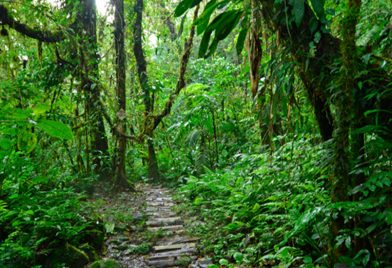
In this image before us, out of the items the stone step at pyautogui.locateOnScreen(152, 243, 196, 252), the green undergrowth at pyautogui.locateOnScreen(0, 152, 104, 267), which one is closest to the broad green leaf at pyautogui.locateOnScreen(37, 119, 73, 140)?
the green undergrowth at pyautogui.locateOnScreen(0, 152, 104, 267)

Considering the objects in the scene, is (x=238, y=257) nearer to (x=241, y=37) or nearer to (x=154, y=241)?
(x=154, y=241)

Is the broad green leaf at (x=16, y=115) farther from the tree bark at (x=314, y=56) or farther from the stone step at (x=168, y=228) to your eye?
the stone step at (x=168, y=228)

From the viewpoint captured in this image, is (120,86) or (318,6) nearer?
(318,6)

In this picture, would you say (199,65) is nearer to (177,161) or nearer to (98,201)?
(177,161)

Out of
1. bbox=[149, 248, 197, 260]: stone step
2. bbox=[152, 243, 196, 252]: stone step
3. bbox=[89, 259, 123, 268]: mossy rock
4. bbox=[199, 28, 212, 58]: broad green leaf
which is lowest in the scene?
bbox=[149, 248, 197, 260]: stone step

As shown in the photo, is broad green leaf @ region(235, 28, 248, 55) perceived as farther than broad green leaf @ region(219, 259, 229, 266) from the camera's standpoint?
No

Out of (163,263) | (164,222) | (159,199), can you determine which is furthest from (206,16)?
(159,199)

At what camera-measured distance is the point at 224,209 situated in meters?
5.31

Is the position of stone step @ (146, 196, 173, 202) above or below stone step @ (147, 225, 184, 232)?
above

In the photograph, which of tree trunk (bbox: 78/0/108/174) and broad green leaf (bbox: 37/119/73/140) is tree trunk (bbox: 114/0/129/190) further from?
broad green leaf (bbox: 37/119/73/140)

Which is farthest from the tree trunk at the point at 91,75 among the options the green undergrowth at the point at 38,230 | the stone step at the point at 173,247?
the stone step at the point at 173,247

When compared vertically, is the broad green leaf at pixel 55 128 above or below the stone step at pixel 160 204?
above

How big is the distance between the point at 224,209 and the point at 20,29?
17.0 feet

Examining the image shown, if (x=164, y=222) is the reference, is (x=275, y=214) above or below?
above
